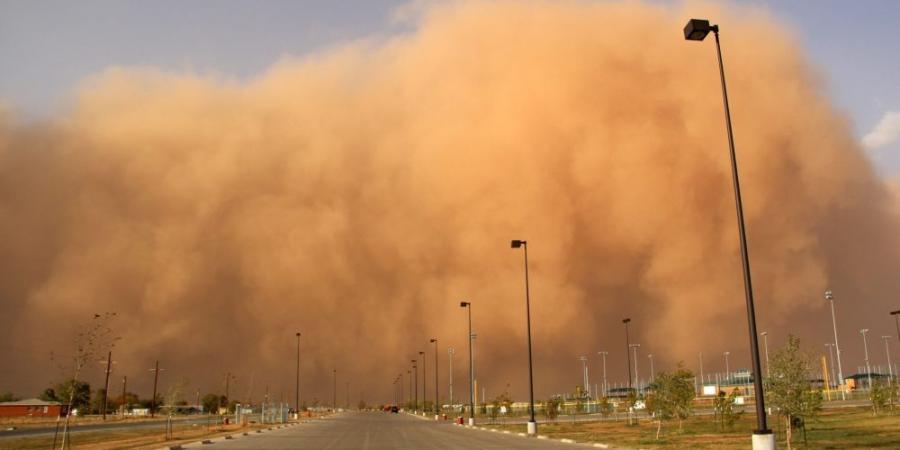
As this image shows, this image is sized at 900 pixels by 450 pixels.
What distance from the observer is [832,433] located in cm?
2695

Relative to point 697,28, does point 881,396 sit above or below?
below

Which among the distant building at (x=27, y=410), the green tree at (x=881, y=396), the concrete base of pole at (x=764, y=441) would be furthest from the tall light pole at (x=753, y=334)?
the distant building at (x=27, y=410)

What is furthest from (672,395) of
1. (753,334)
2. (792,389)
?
(753,334)

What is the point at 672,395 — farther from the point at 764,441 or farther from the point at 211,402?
the point at 211,402

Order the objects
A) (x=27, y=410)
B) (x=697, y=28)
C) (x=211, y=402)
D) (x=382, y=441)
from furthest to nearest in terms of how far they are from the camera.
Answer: (x=211, y=402) → (x=27, y=410) → (x=382, y=441) → (x=697, y=28)

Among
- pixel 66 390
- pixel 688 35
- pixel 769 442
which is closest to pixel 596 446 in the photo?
pixel 769 442

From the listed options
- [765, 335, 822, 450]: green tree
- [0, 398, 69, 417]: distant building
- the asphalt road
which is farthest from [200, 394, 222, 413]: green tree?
[765, 335, 822, 450]: green tree

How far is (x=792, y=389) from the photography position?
19688mm

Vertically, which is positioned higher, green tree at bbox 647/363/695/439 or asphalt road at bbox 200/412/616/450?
green tree at bbox 647/363/695/439

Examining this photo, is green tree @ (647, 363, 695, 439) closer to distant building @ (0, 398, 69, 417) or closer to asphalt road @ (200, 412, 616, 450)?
asphalt road @ (200, 412, 616, 450)

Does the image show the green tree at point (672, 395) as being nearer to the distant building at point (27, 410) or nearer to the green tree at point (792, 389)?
the green tree at point (792, 389)

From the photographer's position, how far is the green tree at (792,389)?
1955 centimetres

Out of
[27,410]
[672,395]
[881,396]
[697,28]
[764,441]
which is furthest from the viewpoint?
[27,410]

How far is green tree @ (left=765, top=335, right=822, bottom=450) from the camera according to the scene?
19.5 m
